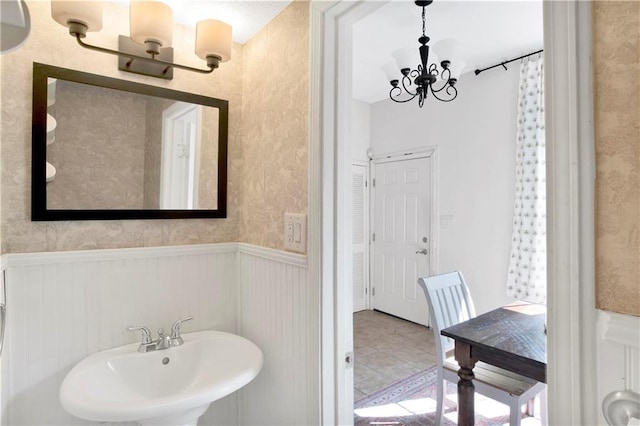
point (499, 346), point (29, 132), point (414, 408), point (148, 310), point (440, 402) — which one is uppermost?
point (29, 132)

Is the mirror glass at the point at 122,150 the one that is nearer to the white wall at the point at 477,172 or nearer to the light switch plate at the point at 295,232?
the light switch plate at the point at 295,232

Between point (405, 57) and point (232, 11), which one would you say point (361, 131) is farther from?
point (232, 11)

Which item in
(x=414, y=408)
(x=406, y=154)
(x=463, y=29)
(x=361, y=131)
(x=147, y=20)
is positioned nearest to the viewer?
(x=147, y=20)

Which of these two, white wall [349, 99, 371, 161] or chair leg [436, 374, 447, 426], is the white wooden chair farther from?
white wall [349, 99, 371, 161]

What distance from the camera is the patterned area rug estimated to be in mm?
2117

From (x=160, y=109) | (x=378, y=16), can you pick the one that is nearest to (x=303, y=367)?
(x=160, y=109)

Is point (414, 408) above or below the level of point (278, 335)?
below

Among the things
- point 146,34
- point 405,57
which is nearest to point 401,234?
point 405,57

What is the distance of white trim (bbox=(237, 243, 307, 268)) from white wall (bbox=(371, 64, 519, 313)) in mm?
2447

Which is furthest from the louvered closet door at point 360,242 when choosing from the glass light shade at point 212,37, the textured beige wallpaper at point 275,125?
the glass light shade at point 212,37

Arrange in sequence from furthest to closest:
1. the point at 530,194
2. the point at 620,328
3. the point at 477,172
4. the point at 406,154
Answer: the point at 406,154 < the point at 477,172 < the point at 530,194 < the point at 620,328

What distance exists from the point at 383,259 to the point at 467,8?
2.77 metres

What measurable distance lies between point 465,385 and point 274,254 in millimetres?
1175

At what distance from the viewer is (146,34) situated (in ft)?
4.07
